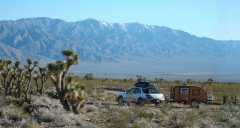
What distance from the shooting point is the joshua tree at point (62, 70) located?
2917 cm

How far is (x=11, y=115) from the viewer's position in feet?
86.5

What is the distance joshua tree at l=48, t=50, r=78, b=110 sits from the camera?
1148 inches

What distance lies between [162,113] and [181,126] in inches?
220

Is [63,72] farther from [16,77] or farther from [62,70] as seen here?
[16,77]

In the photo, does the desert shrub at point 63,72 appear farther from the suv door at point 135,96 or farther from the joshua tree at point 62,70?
the suv door at point 135,96

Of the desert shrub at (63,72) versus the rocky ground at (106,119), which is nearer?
the rocky ground at (106,119)

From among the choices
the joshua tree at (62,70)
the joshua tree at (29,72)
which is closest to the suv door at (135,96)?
the joshua tree at (29,72)

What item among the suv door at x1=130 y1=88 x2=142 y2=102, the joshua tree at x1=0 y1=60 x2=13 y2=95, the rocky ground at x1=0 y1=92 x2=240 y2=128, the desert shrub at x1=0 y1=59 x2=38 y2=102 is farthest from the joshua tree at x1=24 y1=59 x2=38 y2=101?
the rocky ground at x1=0 y1=92 x2=240 y2=128

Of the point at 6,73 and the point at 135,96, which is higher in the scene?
the point at 6,73

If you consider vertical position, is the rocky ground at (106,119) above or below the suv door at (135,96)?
below

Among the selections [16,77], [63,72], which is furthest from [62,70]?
[16,77]

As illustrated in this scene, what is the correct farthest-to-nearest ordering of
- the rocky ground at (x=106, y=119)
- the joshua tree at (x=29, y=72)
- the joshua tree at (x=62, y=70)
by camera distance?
the joshua tree at (x=29, y=72) → the joshua tree at (x=62, y=70) → the rocky ground at (x=106, y=119)

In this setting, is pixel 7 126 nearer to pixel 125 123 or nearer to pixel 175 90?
pixel 125 123

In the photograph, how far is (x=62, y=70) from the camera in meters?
29.5
